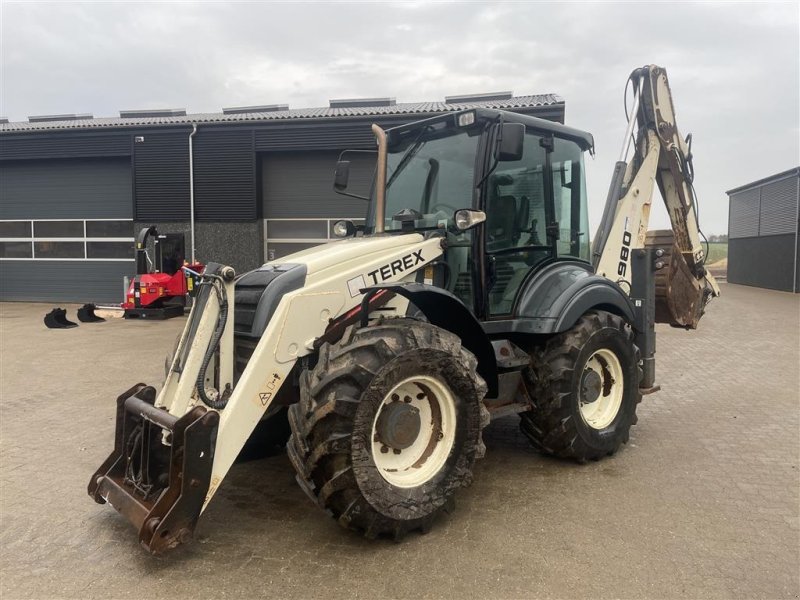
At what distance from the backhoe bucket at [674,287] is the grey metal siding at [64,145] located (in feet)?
50.7

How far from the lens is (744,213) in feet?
102

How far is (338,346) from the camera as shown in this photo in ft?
10.9

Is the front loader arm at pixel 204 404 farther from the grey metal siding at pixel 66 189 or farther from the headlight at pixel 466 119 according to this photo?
the grey metal siding at pixel 66 189

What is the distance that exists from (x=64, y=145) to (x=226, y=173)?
5.37 m

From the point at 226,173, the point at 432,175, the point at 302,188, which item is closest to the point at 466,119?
the point at 432,175

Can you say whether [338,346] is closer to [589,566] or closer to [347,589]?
[347,589]

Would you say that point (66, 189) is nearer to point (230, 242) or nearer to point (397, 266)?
point (230, 242)

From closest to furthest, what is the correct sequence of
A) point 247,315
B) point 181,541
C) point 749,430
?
point 181,541 → point 247,315 → point 749,430

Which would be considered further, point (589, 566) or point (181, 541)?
point (589, 566)

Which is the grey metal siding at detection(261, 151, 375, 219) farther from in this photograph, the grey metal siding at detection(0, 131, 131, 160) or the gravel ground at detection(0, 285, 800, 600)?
the gravel ground at detection(0, 285, 800, 600)

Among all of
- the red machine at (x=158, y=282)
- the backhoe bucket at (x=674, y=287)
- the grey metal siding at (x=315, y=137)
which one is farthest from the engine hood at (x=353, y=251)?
the grey metal siding at (x=315, y=137)

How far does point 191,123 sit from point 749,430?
15319 mm

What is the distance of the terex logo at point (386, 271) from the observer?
12.4 ft

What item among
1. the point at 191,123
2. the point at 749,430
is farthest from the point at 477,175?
the point at 191,123
